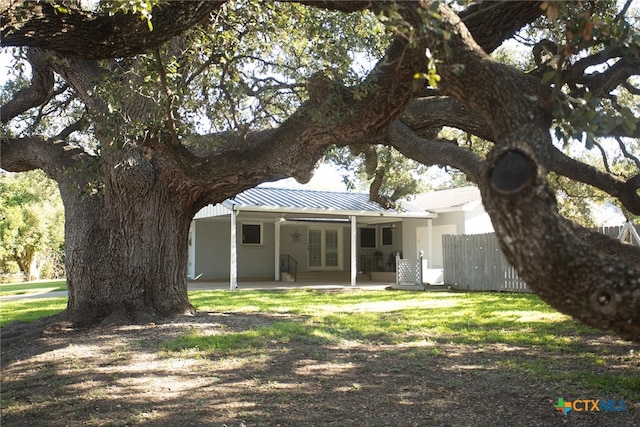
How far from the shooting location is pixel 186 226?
9.38 metres

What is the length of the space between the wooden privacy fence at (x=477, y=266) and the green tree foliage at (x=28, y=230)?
19285 mm

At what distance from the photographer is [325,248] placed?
Result: 82.9 ft

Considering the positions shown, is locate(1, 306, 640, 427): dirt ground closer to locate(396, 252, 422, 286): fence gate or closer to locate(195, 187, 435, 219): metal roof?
locate(195, 187, 435, 219): metal roof

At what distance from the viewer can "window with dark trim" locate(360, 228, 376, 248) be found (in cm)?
2570

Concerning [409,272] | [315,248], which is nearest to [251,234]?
[315,248]

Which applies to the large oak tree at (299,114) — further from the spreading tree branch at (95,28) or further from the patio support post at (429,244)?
the patio support post at (429,244)

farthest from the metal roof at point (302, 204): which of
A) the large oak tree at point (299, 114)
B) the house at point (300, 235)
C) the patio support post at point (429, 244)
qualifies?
the large oak tree at point (299, 114)

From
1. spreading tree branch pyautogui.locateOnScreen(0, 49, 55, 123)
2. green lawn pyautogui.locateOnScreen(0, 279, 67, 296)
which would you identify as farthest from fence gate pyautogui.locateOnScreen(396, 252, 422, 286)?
spreading tree branch pyautogui.locateOnScreen(0, 49, 55, 123)

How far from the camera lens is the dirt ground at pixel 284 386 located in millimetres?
4535

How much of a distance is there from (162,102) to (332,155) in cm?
615

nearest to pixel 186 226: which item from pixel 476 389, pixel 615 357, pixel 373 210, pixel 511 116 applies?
pixel 476 389

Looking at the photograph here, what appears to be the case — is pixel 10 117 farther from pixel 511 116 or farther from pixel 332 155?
pixel 511 116

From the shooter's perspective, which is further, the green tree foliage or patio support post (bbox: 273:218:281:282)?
the green tree foliage

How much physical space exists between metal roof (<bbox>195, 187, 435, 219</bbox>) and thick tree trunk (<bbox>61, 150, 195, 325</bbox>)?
29.5ft
